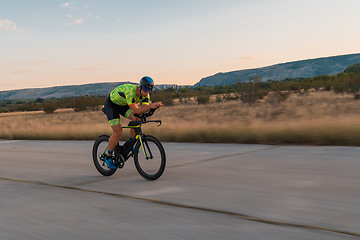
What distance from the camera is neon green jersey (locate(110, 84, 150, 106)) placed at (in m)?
5.68

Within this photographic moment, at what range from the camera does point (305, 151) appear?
313 inches

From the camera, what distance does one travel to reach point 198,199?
4.64 meters

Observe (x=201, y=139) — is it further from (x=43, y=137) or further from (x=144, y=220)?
(x=43, y=137)

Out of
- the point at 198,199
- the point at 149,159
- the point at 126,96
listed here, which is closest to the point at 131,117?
the point at 126,96

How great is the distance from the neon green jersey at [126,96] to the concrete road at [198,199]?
1.33m

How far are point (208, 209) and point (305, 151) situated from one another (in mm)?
4514

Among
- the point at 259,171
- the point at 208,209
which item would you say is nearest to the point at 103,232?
the point at 208,209

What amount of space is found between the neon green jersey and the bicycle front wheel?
63cm

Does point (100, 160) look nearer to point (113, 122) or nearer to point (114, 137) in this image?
point (114, 137)

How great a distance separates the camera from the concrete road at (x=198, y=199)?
3.52 meters

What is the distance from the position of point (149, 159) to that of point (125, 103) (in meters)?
1.07

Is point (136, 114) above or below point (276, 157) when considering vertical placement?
above

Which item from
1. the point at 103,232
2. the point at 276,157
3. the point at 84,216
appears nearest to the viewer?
the point at 103,232

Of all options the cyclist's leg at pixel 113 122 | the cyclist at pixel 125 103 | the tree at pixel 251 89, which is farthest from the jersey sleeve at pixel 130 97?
the tree at pixel 251 89
